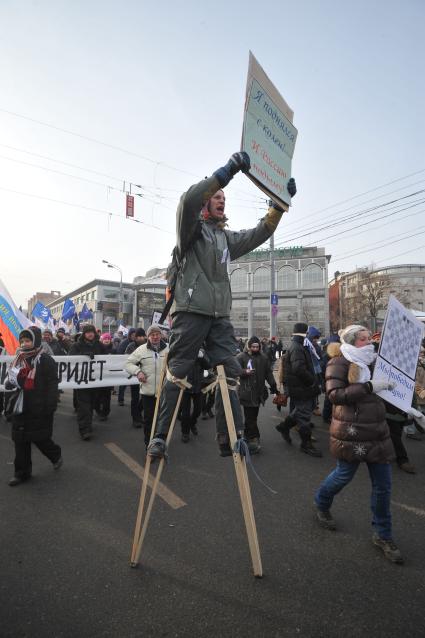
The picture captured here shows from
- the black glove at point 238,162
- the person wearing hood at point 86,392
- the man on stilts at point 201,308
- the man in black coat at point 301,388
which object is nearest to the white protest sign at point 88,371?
the person wearing hood at point 86,392

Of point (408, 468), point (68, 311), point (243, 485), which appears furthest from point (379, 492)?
point (68, 311)

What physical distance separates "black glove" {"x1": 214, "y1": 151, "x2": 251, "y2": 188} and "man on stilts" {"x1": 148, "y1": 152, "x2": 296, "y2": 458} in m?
0.29

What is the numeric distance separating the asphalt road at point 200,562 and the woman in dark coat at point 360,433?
0.73 ft

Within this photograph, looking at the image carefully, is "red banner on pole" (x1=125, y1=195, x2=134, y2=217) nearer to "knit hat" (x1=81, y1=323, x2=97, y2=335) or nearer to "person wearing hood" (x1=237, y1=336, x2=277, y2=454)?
"knit hat" (x1=81, y1=323, x2=97, y2=335)

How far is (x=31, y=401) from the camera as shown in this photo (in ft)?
14.6

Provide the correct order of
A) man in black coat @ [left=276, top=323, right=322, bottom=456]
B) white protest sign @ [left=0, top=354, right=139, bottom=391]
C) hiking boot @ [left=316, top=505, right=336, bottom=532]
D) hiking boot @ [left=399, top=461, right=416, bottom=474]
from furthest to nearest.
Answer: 1. white protest sign @ [left=0, top=354, right=139, bottom=391]
2. man in black coat @ [left=276, top=323, right=322, bottom=456]
3. hiking boot @ [left=399, top=461, right=416, bottom=474]
4. hiking boot @ [left=316, top=505, right=336, bottom=532]

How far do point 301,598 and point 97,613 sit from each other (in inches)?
50.3

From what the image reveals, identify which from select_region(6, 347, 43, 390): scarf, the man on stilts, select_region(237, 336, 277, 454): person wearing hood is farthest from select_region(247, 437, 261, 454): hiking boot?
select_region(6, 347, 43, 390): scarf

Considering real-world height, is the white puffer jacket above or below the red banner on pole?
below

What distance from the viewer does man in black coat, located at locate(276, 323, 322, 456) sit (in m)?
5.59

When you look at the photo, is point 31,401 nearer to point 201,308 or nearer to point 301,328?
point 201,308

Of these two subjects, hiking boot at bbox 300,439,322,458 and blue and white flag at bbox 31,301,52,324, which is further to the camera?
blue and white flag at bbox 31,301,52,324

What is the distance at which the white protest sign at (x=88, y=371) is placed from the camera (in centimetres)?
693

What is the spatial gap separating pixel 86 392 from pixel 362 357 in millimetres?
5418
